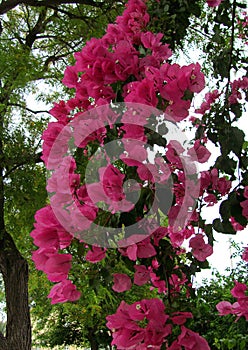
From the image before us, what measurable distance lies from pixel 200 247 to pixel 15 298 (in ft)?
13.1

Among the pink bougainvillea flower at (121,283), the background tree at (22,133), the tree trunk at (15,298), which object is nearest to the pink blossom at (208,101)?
the pink bougainvillea flower at (121,283)

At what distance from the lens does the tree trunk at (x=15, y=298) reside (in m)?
4.16

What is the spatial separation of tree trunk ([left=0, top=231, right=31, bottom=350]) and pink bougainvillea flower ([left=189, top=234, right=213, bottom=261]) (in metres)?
3.80

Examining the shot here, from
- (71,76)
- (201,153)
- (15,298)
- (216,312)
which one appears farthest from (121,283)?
(15,298)

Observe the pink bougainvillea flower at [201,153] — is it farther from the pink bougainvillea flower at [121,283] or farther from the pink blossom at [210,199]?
the pink bougainvillea flower at [121,283]

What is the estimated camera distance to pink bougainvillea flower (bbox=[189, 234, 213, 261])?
27.3 inches

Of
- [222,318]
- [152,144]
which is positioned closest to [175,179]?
[152,144]

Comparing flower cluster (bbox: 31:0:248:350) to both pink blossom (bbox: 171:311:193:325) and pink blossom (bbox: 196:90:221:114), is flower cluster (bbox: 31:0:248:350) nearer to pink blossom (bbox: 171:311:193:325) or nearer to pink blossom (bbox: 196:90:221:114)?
pink blossom (bbox: 171:311:193:325)

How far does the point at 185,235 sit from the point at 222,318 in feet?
10.5

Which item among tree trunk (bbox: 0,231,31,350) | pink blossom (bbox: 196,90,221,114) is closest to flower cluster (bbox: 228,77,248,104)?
pink blossom (bbox: 196,90,221,114)

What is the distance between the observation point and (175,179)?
687 millimetres

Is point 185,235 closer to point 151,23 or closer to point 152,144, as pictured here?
point 152,144

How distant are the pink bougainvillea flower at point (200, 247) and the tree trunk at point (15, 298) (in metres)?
3.80

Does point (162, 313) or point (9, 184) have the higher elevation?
point (9, 184)
